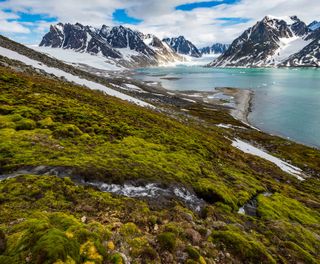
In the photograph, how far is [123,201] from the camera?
1502 centimetres

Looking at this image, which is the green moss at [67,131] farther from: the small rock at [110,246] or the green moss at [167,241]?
the green moss at [167,241]

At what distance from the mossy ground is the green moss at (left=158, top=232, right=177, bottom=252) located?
0.15 feet

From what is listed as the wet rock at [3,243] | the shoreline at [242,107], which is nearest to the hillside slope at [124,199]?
the wet rock at [3,243]

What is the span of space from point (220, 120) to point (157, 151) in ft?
205

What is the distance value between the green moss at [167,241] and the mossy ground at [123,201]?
0.15 feet

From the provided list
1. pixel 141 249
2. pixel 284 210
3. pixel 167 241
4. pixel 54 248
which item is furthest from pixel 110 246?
pixel 284 210

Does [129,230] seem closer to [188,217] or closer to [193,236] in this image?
[193,236]

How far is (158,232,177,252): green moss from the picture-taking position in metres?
11.6

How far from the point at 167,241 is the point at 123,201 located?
434cm

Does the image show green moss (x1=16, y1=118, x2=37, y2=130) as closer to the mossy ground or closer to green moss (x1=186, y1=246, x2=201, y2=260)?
the mossy ground

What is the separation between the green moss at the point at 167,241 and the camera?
38.1 feet

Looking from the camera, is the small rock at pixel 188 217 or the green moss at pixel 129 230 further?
the small rock at pixel 188 217

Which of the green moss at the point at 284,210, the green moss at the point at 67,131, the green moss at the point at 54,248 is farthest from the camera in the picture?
the green moss at the point at 67,131

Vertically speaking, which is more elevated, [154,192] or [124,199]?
[124,199]
